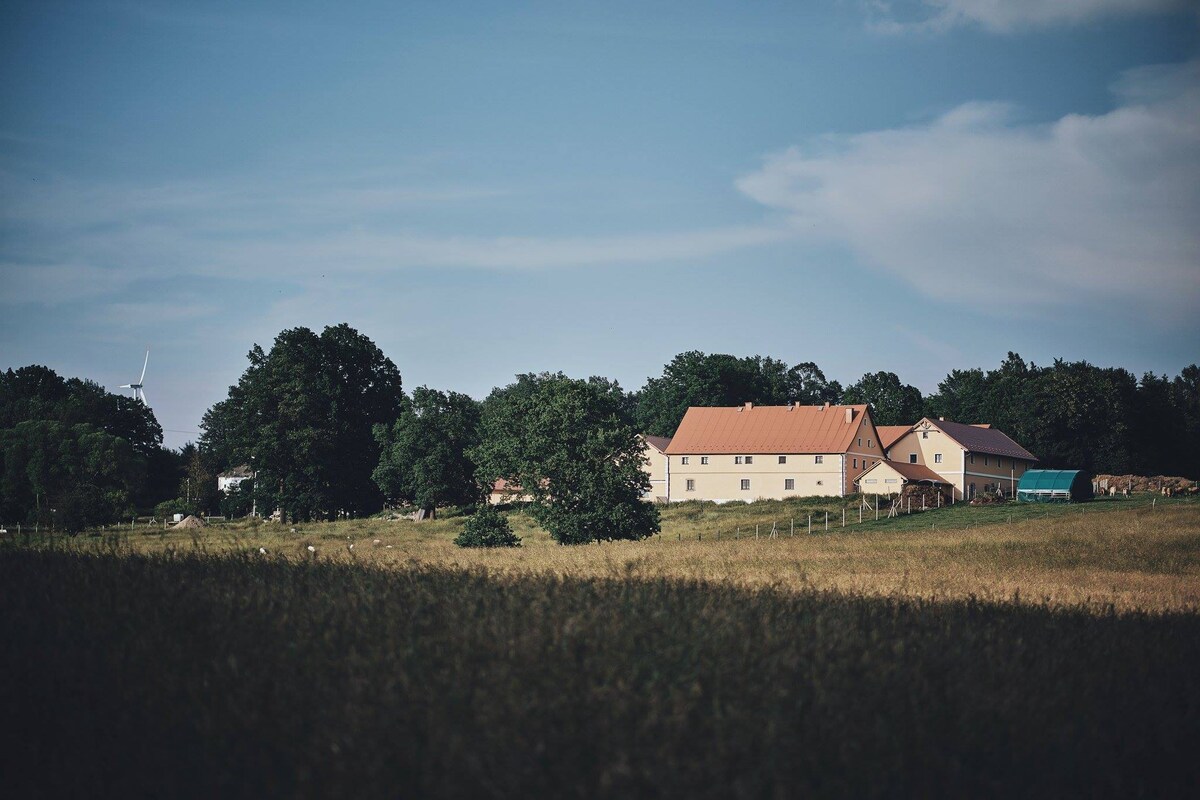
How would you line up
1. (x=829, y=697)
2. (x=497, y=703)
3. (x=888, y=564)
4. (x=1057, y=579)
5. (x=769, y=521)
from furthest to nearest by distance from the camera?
(x=769, y=521) < (x=888, y=564) < (x=1057, y=579) < (x=829, y=697) < (x=497, y=703)

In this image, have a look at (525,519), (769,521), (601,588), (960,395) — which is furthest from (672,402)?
(601,588)

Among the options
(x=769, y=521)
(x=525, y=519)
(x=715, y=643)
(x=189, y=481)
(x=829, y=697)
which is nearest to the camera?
(x=829, y=697)

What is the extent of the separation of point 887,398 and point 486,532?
376 ft

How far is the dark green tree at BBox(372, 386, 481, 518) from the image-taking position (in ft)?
271

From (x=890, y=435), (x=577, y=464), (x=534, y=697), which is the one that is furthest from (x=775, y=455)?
(x=534, y=697)

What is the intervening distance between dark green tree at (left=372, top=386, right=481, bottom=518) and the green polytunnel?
4237 cm

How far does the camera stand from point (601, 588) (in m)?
10.9

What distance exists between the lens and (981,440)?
96.9 metres

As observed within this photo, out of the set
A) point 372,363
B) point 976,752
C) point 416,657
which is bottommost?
point 976,752

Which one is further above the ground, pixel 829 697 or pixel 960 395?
pixel 960 395

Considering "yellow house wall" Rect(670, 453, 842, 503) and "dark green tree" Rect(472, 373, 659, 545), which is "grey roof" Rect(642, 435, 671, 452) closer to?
"yellow house wall" Rect(670, 453, 842, 503)

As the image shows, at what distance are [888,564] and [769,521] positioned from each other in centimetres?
4082

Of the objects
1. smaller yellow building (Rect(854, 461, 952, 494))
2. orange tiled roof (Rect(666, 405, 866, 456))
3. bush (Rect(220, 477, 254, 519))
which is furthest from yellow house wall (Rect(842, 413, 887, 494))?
bush (Rect(220, 477, 254, 519))

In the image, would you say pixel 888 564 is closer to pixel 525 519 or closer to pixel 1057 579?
pixel 1057 579
